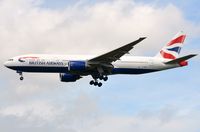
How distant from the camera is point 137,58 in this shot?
7138 centimetres

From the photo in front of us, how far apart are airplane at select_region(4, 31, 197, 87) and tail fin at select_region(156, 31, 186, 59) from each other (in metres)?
0.11

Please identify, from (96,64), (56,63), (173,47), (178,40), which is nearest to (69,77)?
(96,64)

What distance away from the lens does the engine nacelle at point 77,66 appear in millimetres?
67500

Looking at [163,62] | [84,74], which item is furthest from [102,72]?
[163,62]

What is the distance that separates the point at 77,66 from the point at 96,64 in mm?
2423

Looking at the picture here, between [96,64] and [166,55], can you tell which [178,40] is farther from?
[96,64]

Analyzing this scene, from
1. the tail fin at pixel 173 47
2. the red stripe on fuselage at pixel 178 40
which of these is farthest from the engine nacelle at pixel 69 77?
the red stripe on fuselage at pixel 178 40

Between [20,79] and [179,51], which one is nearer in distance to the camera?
[20,79]

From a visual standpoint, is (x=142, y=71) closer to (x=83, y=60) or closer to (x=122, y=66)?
(x=122, y=66)

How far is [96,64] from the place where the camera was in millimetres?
69188

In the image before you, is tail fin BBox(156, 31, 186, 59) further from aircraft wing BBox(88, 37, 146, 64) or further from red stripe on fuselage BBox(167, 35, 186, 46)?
aircraft wing BBox(88, 37, 146, 64)

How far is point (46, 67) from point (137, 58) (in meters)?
10.4

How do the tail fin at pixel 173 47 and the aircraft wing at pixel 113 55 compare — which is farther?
the tail fin at pixel 173 47

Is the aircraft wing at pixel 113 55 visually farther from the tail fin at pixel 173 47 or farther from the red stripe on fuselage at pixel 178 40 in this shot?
the red stripe on fuselage at pixel 178 40
